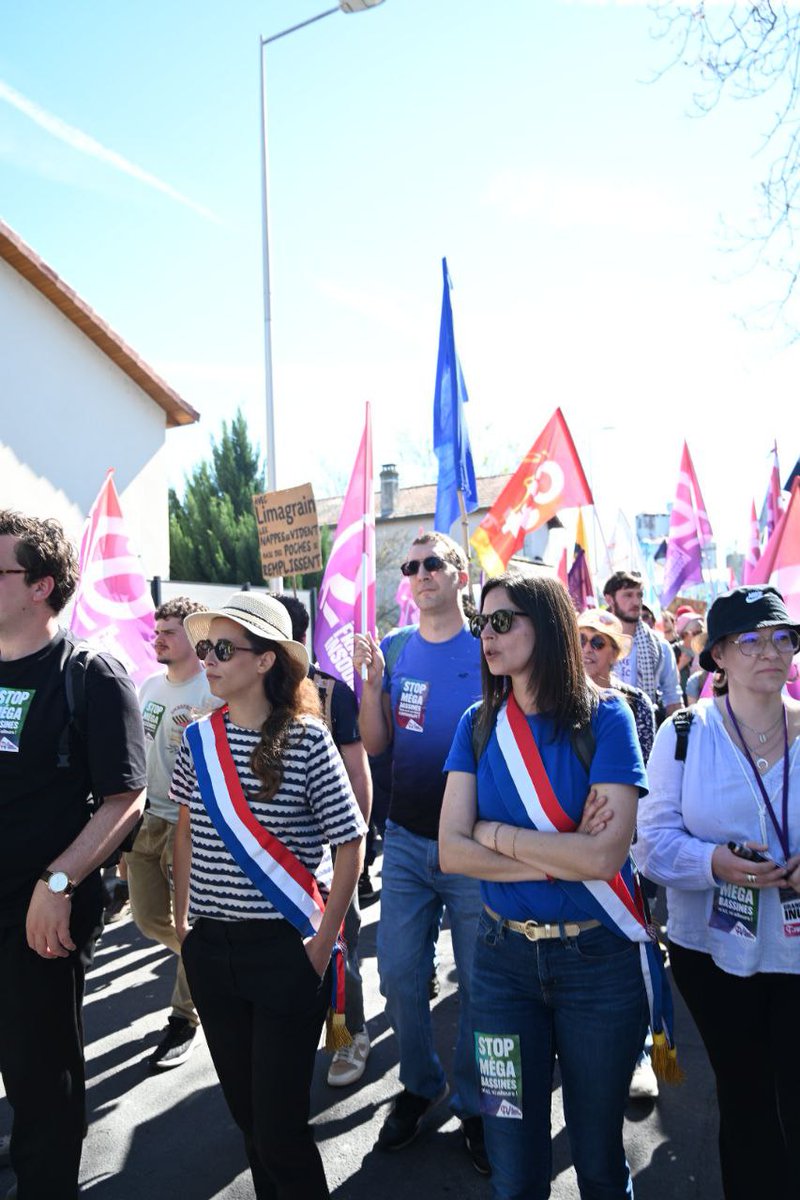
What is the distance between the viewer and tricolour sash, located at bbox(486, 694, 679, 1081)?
234cm

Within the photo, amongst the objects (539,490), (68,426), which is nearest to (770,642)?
(539,490)

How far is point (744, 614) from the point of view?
277cm

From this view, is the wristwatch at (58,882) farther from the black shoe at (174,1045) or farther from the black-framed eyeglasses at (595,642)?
the black-framed eyeglasses at (595,642)

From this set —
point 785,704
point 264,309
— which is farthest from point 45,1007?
point 264,309

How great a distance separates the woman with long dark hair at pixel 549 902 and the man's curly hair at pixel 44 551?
1.36 m

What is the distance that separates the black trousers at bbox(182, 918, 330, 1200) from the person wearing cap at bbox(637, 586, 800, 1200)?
1.11m

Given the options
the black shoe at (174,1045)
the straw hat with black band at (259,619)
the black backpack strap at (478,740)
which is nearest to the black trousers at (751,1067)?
the black backpack strap at (478,740)

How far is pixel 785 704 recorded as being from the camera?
9.21ft

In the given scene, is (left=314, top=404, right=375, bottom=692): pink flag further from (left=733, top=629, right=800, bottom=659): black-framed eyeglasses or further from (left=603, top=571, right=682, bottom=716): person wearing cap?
(left=733, top=629, right=800, bottom=659): black-framed eyeglasses

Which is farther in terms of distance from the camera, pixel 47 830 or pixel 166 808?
pixel 166 808

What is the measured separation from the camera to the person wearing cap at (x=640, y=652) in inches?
242

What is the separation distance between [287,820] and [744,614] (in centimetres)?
151

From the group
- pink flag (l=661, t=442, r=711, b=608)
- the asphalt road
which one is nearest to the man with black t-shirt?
the asphalt road

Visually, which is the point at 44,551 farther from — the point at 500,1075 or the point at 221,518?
the point at 221,518
